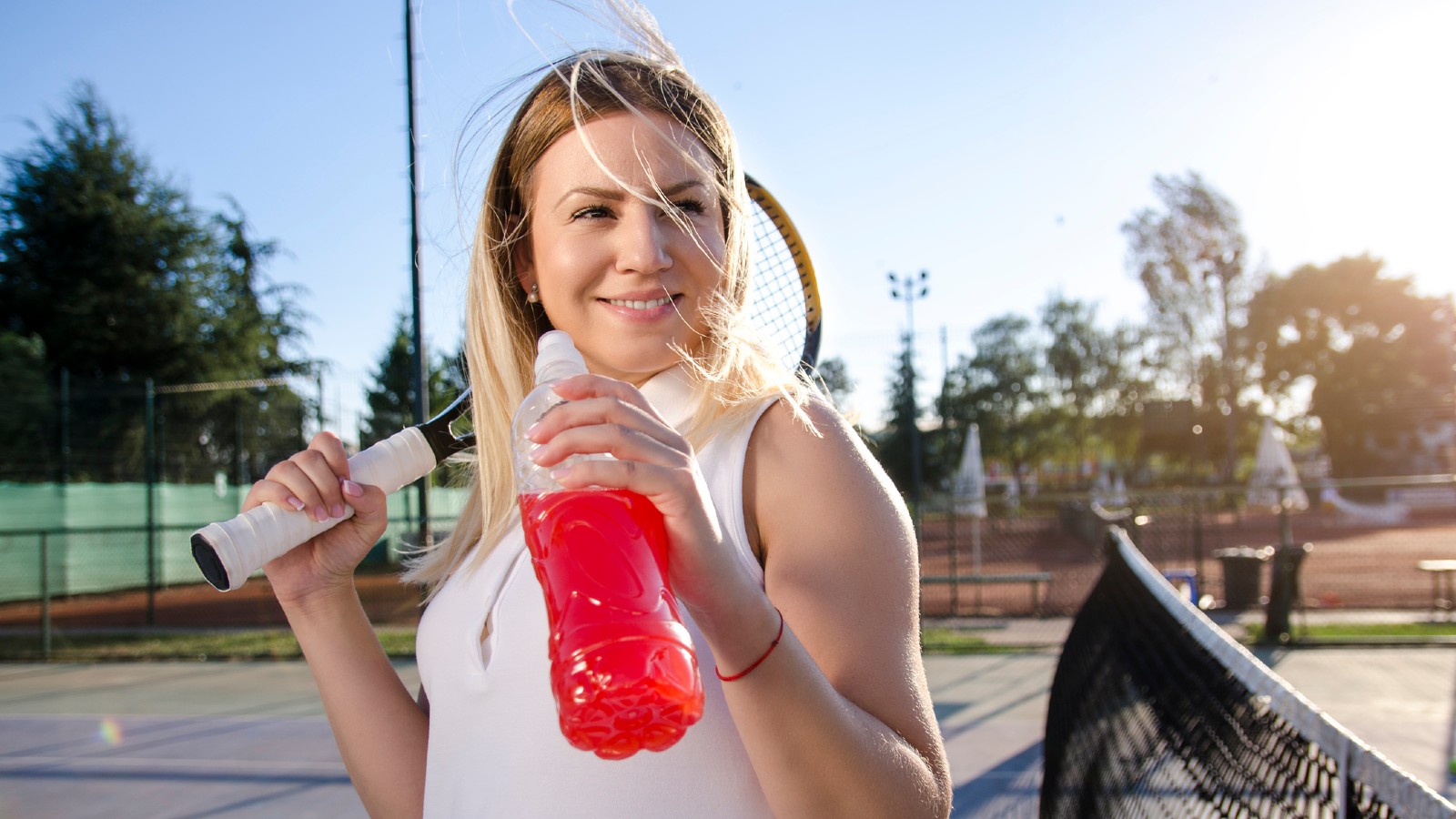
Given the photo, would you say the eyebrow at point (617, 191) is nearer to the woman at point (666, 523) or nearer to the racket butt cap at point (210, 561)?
the woman at point (666, 523)

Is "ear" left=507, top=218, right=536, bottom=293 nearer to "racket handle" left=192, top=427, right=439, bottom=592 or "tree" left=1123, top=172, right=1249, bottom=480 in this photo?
"racket handle" left=192, top=427, right=439, bottom=592

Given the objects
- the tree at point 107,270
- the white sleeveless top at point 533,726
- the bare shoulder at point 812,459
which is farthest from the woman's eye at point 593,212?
the tree at point 107,270

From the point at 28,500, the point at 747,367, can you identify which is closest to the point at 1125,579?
the point at 747,367

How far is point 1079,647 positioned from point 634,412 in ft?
13.4

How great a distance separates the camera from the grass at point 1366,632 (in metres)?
9.26

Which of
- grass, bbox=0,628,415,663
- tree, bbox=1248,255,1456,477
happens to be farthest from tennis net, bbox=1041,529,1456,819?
tree, bbox=1248,255,1456,477

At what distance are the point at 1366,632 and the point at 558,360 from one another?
11.1 m

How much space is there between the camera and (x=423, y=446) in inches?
52.4

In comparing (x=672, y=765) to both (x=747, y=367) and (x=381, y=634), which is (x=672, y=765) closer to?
(x=747, y=367)

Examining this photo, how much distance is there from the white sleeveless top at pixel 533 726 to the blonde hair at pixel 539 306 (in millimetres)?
57

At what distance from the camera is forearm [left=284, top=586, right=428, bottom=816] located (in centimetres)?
144

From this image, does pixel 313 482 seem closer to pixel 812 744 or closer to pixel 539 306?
pixel 539 306

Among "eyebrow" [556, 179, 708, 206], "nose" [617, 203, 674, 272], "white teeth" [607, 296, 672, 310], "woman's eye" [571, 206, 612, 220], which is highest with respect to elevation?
"eyebrow" [556, 179, 708, 206]

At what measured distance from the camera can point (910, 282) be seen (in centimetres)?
2741
